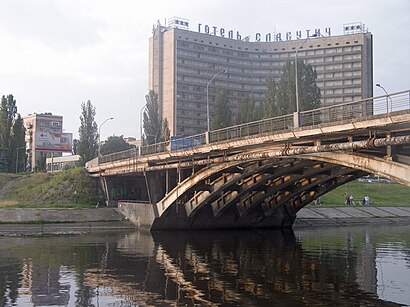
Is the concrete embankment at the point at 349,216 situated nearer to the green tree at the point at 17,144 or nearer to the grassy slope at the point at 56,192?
the grassy slope at the point at 56,192

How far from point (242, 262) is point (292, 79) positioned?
5978 centimetres

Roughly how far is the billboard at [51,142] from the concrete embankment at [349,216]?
206 feet

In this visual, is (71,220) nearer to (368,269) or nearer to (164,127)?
(368,269)

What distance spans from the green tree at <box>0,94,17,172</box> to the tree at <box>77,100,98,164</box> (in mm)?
11531

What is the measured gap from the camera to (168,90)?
16025 centimetres

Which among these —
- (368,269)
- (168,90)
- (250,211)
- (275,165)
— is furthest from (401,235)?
(168,90)

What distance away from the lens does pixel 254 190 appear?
159 feet

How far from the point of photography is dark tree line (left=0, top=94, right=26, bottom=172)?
9444 cm

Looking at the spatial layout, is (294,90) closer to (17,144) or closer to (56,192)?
(56,192)

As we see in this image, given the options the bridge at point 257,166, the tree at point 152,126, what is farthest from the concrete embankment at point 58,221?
the tree at point 152,126

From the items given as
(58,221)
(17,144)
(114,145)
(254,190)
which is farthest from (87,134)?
(254,190)

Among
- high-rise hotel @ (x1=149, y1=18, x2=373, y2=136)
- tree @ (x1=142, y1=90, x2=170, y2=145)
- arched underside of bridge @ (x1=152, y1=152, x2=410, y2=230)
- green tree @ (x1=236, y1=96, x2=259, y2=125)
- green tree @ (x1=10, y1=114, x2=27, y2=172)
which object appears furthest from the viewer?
high-rise hotel @ (x1=149, y1=18, x2=373, y2=136)

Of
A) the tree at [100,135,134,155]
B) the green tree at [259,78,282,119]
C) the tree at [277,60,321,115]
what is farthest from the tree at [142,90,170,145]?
the tree at [277,60,321,115]

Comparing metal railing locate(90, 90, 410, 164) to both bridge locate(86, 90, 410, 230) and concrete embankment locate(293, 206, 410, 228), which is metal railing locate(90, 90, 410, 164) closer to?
bridge locate(86, 90, 410, 230)
